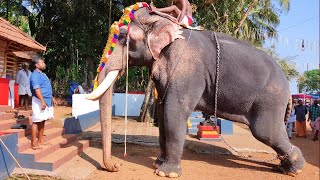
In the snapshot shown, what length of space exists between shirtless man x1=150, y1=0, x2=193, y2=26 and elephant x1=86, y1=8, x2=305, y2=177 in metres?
0.26

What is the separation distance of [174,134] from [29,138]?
289 centimetres

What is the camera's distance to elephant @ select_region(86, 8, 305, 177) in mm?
5957

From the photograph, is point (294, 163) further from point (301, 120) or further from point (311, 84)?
point (311, 84)

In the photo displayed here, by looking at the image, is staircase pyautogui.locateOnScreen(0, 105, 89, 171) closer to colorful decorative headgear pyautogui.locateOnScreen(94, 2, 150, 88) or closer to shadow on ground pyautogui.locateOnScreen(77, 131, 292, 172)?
shadow on ground pyautogui.locateOnScreen(77, 131, 292, 172)

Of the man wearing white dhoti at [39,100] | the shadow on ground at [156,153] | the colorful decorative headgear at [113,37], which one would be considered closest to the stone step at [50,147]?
the man wearing white dhoti at [39,100]

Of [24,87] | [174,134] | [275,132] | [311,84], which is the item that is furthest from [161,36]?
[311,84]

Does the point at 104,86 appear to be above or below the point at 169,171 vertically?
above

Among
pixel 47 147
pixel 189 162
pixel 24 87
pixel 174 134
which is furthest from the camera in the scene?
pixel 24 87

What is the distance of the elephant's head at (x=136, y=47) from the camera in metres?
5.87

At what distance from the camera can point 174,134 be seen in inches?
234

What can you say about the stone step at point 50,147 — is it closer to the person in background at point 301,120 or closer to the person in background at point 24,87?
the person in background at point 24,87

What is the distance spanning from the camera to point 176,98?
5965 mm

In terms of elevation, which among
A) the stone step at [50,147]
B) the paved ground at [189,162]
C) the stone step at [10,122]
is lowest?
the paved ground at [189,162]

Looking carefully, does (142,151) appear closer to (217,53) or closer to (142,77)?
(217,53)
